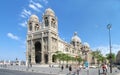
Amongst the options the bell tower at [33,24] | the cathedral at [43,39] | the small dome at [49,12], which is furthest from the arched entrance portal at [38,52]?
the small dome at [49,12]

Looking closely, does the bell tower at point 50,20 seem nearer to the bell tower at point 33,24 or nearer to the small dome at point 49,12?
the small dome at point 49,12

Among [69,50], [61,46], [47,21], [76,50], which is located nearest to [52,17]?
[47,21]

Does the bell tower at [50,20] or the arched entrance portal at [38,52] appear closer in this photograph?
the bell tower at [50,20]

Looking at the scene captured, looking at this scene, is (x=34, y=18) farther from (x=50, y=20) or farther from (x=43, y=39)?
(x=43, y=39)

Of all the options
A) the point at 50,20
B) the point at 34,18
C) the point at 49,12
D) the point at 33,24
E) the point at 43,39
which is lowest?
the point at 43,39

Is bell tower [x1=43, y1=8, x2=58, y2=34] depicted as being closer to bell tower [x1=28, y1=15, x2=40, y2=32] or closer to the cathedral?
the cathedral

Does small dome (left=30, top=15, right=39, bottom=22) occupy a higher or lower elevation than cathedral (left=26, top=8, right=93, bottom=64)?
higher

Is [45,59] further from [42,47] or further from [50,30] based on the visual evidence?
[50,30]

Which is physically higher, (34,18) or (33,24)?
(34,18)

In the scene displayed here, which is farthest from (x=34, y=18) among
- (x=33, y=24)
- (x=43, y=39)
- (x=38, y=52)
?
(x=38, y=52)

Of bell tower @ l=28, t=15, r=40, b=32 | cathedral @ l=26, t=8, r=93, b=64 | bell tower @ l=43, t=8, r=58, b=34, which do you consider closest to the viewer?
cathedral @ l=26, t=8, r=93, b=64

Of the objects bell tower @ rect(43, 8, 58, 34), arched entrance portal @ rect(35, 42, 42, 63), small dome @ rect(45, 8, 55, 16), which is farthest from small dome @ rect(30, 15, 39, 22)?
arched entrance portal @ rect(35, 42, 42, 63)

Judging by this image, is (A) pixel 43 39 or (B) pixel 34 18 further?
(B) pixel 34 18

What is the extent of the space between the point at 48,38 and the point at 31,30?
15172 millimetres
